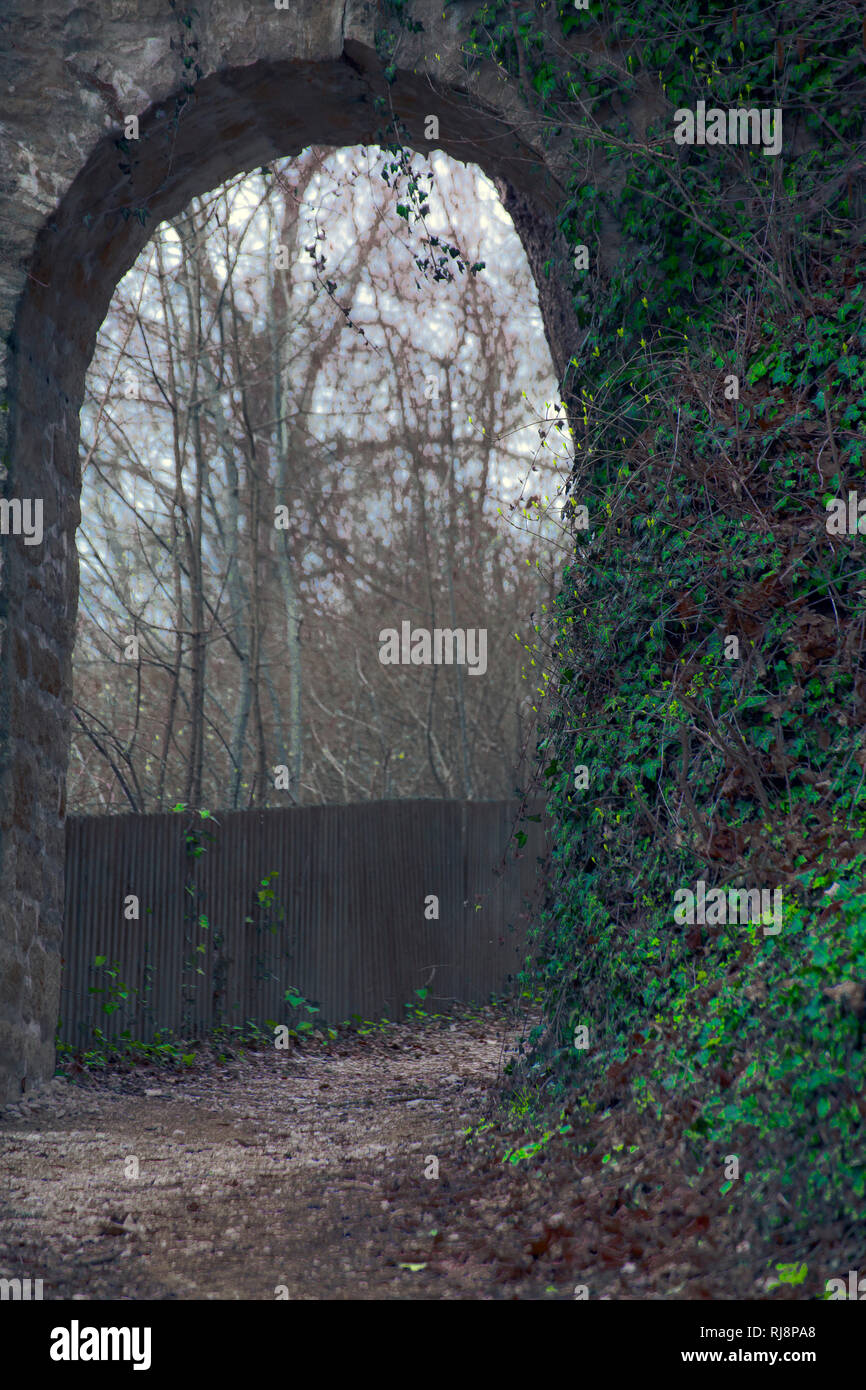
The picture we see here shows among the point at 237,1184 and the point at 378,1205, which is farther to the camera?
the point at 237,1184

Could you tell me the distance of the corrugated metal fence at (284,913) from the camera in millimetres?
8328

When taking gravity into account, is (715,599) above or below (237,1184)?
above

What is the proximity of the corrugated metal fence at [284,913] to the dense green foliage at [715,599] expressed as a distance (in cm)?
168

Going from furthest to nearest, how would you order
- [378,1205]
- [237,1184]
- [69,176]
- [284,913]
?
[284,913] → [69,176] → [237,1184] → [378,1205]

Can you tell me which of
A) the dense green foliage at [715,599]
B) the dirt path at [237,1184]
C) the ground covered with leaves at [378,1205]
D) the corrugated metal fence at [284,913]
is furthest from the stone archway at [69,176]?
the ground covered with leaves at [378,1205]

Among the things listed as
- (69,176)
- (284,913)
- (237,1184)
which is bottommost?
(237,1184)

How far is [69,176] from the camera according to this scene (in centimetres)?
672

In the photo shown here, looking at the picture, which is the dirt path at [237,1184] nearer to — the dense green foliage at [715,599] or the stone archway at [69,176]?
the stone archway at [69,176]

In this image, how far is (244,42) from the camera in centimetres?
691

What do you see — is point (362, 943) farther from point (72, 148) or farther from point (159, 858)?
point (72, 148)

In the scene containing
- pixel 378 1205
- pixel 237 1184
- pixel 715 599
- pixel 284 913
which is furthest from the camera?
pixel 284 913

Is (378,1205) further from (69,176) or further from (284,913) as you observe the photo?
(69,176)

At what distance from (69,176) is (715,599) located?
189 inches

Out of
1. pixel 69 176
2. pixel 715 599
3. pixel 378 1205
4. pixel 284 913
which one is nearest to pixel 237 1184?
pixel 378 1205
